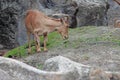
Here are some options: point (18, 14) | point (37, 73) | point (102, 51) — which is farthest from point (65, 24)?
point (37, 73)

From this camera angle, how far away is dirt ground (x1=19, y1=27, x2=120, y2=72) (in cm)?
1091

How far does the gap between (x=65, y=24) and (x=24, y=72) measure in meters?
7.97

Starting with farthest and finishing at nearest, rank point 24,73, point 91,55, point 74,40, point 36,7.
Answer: point 36,7, point 74,40, point 91,55, point 24,73

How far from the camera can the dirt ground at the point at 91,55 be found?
1091 centimetres

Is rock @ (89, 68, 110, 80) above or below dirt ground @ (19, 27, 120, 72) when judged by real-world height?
above

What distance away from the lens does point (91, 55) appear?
38.9 ft

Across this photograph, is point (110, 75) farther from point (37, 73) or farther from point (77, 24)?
point (77, 24)

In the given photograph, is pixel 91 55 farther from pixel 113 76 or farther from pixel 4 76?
pixel 4 76

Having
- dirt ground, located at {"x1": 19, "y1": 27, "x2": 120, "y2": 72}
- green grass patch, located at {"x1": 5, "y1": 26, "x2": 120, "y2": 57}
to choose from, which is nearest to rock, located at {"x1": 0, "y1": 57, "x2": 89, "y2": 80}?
dirt ground, located at {"x1": 19, "y1": 27, "x2": 120, "y2": 72}

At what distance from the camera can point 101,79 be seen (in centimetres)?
598

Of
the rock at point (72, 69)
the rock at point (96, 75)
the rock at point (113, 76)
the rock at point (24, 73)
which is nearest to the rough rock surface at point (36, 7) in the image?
Result: the rock at point (113, 76)

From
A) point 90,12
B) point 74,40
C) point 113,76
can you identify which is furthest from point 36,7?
point 113,76

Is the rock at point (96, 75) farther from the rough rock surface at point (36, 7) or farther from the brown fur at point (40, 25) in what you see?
the rough rock surface at point (36, 7)

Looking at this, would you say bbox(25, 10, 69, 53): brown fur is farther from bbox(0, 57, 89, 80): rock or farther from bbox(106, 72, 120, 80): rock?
bbox(0, 57, 89, 80): rock
